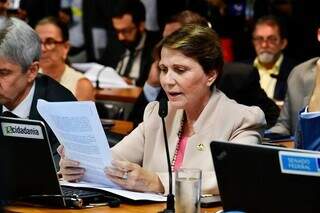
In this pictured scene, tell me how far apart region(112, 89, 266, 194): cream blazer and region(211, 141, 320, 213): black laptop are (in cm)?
68

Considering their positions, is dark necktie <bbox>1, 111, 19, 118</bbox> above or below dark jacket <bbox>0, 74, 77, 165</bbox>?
below

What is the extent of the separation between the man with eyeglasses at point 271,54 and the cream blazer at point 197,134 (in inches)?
137

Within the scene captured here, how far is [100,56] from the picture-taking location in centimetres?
906

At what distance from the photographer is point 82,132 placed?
3.03 metres

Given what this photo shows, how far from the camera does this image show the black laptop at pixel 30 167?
2973 mm

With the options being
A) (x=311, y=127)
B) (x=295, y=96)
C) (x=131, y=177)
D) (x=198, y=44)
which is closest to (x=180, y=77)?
(x=198, y=44)

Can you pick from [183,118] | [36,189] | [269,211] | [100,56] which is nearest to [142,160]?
[183,118]

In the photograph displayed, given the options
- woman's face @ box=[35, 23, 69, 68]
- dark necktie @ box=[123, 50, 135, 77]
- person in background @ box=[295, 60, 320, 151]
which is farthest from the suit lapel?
dark necktie @ box=[123, 50, 135, 77]

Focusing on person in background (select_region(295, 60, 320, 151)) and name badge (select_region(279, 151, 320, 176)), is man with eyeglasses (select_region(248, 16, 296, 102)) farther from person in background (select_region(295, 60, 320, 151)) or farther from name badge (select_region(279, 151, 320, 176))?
name badge (select_region(279, 151, 320, 176))

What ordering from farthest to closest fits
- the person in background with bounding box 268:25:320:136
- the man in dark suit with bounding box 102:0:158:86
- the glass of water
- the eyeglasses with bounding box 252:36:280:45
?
the man in dark suit with bounding box 102:0:158:86 < the eyeglasses with bounding box 252:36:280:45 < the person in background with bounding box 268:25:320:136 < the glass of water

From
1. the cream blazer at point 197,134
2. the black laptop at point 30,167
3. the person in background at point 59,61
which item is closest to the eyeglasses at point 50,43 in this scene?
the person in background at point 59,61

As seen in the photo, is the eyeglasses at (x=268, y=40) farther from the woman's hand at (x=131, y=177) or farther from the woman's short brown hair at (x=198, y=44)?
the woman's hand at (x=131, y=177)

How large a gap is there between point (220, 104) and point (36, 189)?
32.9 inches

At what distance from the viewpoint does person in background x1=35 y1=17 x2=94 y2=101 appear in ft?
17.7
